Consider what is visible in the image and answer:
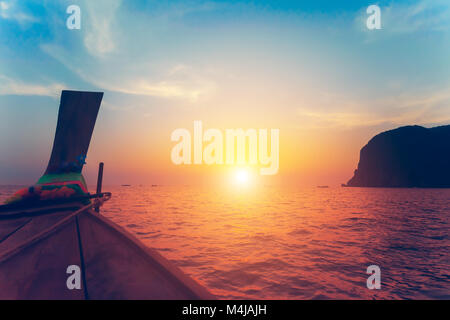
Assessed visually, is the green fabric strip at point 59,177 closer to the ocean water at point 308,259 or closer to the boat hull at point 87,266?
the boat hull at point 87,266

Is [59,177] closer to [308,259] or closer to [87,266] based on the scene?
[87,266]

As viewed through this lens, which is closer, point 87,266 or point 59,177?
point 87,266

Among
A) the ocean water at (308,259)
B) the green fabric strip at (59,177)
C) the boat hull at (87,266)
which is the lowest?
the ocean water at (308,259)

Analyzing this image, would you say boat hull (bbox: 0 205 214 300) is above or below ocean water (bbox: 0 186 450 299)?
above

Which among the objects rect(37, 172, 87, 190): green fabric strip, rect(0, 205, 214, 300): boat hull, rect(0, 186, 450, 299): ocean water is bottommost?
rect(0, 186, 450, 299): ocean water

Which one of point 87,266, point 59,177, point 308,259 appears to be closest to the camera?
point 87,266

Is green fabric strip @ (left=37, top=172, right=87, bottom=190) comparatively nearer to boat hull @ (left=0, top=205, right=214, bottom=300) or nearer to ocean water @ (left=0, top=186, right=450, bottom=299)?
boat hull @ (left=0, top=205, right=214, bottom=300)

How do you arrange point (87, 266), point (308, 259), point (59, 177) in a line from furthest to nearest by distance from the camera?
1. point (308, 259)
2. point (59, 177)
3. point (87, 266)

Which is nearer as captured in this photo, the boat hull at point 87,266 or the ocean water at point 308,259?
the boat hull at point 87,266

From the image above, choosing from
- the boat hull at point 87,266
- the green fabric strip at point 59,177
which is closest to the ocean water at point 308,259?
the boat hull at point 87,266

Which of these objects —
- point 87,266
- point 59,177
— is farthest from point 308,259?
point 59,177

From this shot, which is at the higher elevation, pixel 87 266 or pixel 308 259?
pixel 87 266

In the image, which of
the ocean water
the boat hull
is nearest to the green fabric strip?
the boat hull

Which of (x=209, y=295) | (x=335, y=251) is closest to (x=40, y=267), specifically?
(x=209, y=295)
